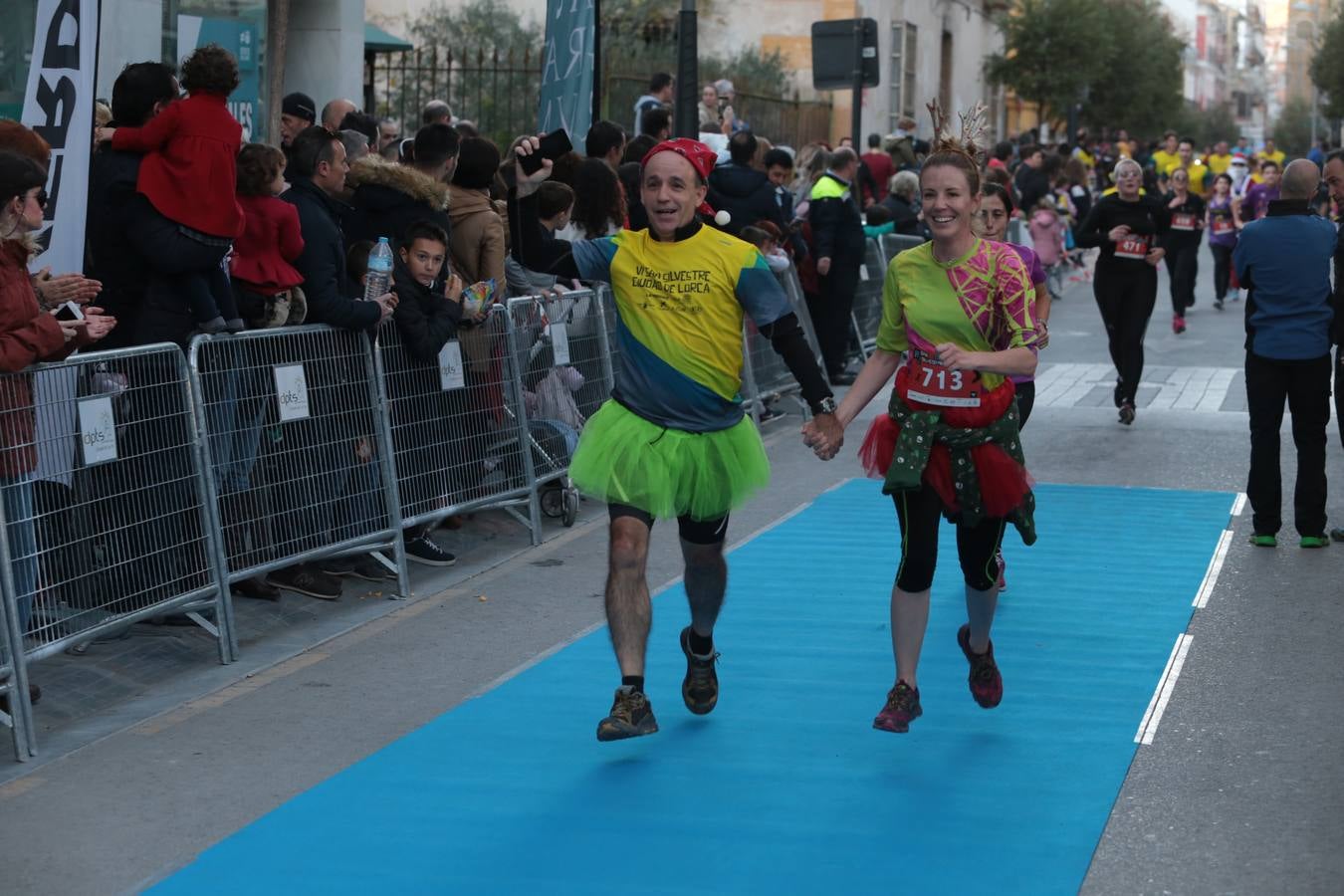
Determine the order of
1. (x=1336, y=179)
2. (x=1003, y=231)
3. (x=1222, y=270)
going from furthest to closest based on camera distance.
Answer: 1. (x=1222, y=270)
2. (x=1336, y=179)
3. (x=1003, y=231)

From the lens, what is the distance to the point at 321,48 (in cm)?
1691

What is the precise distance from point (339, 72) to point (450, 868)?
42.2 feet

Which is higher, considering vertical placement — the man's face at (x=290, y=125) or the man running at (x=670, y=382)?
the man's face at (x=290, y=125)

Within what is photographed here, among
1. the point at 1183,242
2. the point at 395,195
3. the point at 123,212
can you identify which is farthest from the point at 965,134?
the point at 1183,242

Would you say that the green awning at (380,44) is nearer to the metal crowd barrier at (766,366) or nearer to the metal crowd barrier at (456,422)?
the metal crowd barrier at (766,366)

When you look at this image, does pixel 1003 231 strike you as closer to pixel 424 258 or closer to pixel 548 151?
pixel 548 151

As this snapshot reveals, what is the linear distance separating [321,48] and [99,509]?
10.9m

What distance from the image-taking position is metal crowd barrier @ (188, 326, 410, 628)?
7492 mm

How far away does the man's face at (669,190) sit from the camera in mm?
6113

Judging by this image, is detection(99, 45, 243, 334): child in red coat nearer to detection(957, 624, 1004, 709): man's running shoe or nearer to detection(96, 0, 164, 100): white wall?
detection(957, 624, 1004, 709): man's running shoe

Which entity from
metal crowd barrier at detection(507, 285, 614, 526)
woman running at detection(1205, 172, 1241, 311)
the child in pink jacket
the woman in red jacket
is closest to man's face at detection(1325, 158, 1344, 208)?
metal crowd barrier at detection(507, 285, 614, 526)

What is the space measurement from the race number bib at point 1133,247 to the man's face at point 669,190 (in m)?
8.53

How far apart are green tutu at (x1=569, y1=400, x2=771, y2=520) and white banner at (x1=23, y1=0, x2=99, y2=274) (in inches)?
84.2

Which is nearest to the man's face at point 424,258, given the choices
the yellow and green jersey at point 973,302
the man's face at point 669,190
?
the man's face at point 669,190
